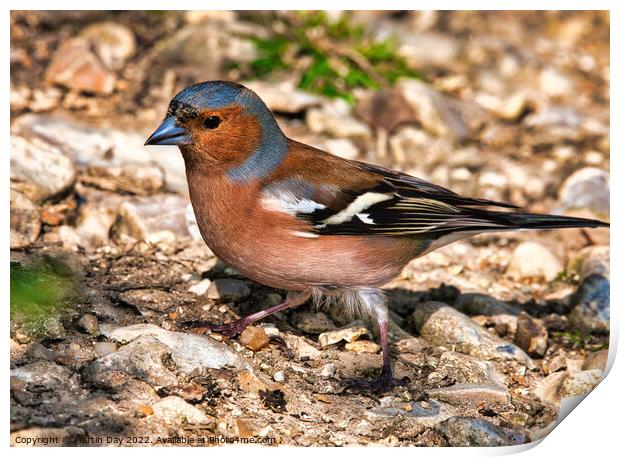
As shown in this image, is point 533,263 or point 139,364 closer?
point 139,364

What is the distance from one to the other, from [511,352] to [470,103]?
3.68 metres

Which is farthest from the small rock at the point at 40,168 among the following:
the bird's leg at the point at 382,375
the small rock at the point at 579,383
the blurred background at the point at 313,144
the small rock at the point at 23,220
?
the small rock at the point at 579,383

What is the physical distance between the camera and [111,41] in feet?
25.4

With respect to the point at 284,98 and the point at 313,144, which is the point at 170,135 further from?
the point at 284,98

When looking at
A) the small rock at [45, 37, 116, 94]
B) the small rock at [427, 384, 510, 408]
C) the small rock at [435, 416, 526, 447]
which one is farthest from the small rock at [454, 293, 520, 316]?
the small rock at [45, 37, 116, 94]

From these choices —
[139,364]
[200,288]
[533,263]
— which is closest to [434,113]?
[533,263]

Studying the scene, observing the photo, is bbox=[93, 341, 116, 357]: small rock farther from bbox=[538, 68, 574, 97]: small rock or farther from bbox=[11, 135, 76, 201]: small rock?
bbox=[538, 68, 574, 97]: small rock

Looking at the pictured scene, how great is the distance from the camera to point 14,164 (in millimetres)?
5875

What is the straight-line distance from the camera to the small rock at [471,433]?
425cm

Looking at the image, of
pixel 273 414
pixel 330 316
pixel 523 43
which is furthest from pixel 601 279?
pixel 523 43

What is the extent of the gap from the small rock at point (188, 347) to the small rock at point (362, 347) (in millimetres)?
736

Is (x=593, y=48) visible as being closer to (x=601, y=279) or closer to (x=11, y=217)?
(x=601, y=279)

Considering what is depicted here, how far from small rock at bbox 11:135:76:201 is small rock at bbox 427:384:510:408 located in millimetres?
3020

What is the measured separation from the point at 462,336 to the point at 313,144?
2.68m
